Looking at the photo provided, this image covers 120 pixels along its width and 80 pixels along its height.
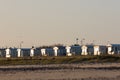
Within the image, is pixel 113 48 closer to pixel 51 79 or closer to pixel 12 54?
pixel 12 54

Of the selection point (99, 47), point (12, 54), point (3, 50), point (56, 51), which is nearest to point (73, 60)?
point (99, 47)

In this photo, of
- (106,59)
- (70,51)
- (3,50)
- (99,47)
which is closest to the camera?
(106,59)

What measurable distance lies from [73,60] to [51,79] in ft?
177

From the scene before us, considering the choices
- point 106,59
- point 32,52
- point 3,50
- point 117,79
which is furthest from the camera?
point 3,50

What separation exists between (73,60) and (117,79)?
55.2m

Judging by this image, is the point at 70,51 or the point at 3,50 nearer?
the point at 70,51

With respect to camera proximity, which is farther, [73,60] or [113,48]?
[113,48]

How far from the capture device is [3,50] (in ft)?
582

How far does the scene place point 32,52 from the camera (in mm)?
161750

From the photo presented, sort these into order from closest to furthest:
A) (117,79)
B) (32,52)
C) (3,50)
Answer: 1. (117,79)
2. (32,52)
3. (3,50)

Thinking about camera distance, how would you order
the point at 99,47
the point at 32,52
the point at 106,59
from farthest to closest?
the point at 32,52 → the point at 99,47 → the point at 106,59

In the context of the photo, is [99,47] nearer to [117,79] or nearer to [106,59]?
[106,59]

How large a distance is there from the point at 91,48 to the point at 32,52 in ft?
75.8

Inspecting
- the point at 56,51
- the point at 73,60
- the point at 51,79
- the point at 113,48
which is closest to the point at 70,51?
the point at 56,51
